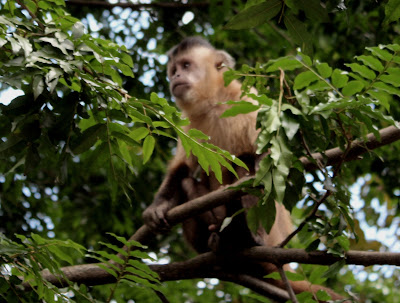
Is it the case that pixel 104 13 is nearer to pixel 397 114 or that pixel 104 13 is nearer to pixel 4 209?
pixel 4 209

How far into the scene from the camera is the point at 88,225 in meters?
7.25

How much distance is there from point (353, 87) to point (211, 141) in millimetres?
Result: 2767

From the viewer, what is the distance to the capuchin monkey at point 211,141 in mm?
5791

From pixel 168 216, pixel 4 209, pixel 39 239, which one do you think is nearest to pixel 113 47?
pixel 39 239

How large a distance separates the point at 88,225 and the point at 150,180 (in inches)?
37.8

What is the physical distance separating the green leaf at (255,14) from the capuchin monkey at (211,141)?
10.4ft

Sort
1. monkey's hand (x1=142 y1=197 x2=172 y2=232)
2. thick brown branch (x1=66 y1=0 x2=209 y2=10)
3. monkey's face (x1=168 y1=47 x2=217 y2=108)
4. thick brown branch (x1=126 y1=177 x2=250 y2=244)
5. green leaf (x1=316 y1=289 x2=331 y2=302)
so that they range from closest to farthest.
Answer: thick brown branch (x1=126 y1=177 x2=250 y2=244) → green leaf (x1=316 y1=289 x2=331 y2=302) → monkey's hand (x1=142 y1=197 x2=172 y2=232) → monkey's face (x1=168 y1=47 x2=217 y2=108) → thick brown branch (x1=66 y1=0 x2=209 y2=10)

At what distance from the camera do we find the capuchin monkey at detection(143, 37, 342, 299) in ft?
19.0

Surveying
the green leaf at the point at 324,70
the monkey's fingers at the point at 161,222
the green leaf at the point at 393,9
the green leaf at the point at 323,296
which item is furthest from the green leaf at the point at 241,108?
the monkey's fingers at the point at 161,222

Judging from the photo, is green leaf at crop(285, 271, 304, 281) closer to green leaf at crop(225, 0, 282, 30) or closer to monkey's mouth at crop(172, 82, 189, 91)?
green leaf at crop(225, 0, 282, 30)

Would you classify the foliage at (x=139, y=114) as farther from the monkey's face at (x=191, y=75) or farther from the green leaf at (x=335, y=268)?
the monkey's face at (x=191, y=75)

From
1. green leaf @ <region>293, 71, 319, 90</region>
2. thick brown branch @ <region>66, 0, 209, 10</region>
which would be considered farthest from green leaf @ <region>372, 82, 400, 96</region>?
thick brown branch @ <region>66, 0, 209, 10</region>

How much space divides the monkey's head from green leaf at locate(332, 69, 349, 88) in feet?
8.91

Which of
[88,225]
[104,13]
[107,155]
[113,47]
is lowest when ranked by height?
[88,225]
